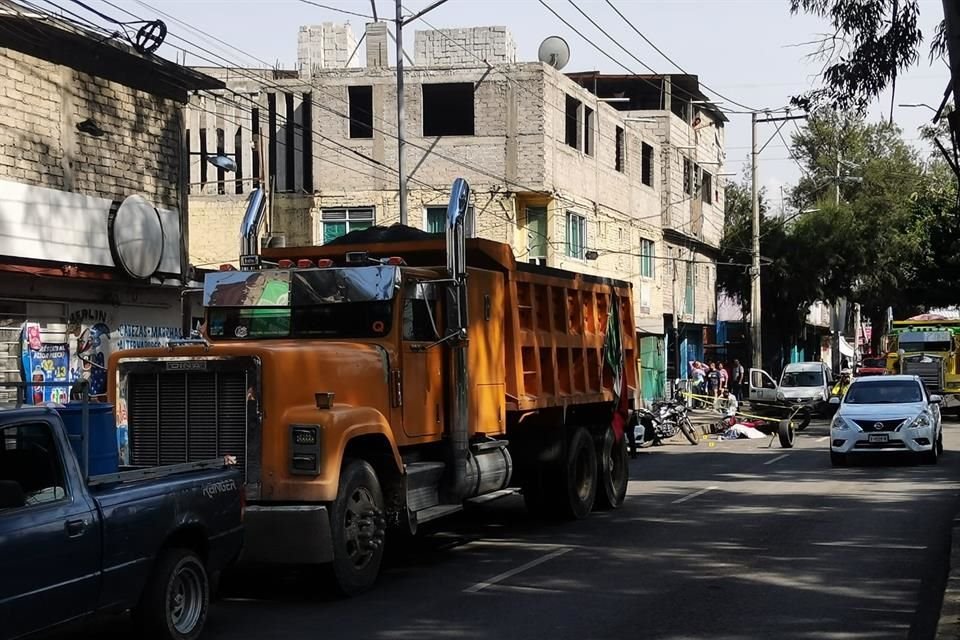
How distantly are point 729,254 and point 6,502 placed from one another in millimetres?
56497

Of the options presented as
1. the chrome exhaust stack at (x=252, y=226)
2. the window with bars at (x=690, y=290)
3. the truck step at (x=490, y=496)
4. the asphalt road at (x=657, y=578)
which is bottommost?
the asphalt road at (x=657, y=578)

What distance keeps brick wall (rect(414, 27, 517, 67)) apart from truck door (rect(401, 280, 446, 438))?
29.4 metres

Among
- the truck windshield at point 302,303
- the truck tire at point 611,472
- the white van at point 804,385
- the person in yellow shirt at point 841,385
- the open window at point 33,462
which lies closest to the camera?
the open window at point 33,462

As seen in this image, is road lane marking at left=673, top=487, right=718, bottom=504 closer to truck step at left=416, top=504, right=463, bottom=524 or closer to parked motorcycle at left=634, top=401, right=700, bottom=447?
truck step at left=416, top=504, right=463, bottom=524

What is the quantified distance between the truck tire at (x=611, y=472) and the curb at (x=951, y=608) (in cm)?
581

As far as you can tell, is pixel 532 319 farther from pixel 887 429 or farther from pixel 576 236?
pixel 576 236

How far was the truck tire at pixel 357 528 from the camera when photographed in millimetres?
10477

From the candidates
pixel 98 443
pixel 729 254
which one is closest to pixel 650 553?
pixel 98 443

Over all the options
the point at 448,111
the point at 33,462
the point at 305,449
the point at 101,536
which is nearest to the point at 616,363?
the point at 305,449

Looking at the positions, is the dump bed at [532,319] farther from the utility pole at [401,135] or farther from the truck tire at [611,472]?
the utility pole at [401,135]

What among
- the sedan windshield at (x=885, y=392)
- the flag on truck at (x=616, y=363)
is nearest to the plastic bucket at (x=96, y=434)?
the flag on truck at (x=616, y=363)

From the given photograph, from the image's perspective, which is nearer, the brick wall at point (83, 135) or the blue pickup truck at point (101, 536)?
the blue pickup truck at point (101, 536)

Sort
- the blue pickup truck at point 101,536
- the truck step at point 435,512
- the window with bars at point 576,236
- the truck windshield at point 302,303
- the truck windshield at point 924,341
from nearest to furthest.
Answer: the blue pickup truck at point 101,536 → the truck step at point 435,512 → the truck windshield at point 302,303 → the window with bars at point 576,236 → the truck windshield at point 924,341

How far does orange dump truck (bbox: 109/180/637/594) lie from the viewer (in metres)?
10.4
